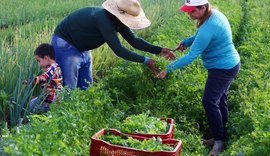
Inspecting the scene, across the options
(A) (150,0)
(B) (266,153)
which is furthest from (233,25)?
(B) (266,153)

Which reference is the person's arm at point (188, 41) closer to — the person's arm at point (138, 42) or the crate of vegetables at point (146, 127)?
the person's arm at point (138, 42)

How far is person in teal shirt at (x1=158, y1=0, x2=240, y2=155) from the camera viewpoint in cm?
483

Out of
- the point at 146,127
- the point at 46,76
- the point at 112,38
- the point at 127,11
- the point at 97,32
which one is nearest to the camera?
the point at 146,127

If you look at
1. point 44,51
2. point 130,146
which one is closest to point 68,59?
point 44,51

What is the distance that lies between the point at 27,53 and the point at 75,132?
2.19 metres

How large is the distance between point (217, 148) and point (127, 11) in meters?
1.71

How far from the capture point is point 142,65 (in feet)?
17.4

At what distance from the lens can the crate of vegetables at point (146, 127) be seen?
4016mm

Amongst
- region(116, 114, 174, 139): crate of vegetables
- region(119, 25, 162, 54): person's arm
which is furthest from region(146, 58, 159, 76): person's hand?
region(116, 114, 174, 139): crate of vegetables

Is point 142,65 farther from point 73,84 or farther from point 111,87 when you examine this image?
point 73,84

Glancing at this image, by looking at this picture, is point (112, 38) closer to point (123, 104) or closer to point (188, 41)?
point (123, 104)

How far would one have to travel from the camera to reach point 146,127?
4.10 m

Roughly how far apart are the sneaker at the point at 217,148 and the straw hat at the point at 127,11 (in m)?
1.46

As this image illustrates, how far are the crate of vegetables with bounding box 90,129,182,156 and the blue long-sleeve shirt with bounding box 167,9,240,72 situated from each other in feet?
3.98
